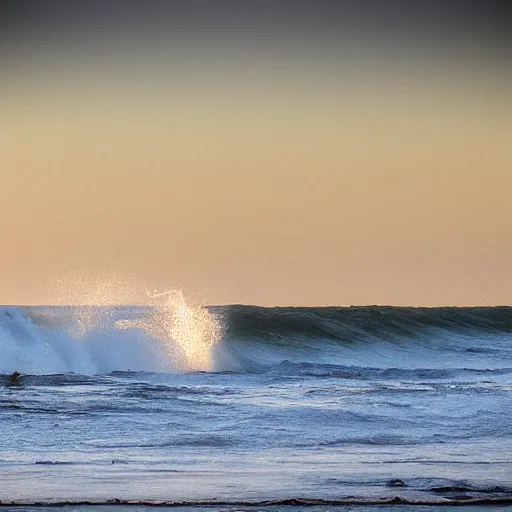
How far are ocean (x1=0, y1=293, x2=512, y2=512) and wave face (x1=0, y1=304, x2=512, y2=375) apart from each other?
0.19 ft

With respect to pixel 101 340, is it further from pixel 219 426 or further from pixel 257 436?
pixel 257 436

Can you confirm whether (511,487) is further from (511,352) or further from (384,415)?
(511,352)

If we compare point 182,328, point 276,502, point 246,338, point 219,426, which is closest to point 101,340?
point 182,328

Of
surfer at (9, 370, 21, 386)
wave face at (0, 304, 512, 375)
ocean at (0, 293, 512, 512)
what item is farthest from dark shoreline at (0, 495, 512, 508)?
wave face at (0, 304, 512, 375)

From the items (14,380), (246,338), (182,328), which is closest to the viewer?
(14,380)

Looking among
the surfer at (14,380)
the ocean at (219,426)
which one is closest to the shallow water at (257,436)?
the ocean at (219,426)

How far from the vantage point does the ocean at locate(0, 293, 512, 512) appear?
5172mm

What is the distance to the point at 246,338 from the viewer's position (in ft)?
76.7

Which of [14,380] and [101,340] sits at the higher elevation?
[101,340]

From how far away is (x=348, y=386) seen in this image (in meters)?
12.9

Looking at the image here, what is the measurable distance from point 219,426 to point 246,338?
15069 mm

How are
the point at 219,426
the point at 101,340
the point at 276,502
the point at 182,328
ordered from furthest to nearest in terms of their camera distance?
the point at 182,328 → the point at 101,340 → the point at 219,426 → the point at 276,502

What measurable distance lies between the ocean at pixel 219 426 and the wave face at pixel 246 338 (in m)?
0.06

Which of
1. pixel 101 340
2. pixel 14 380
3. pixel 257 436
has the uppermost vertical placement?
pixel 101 340
